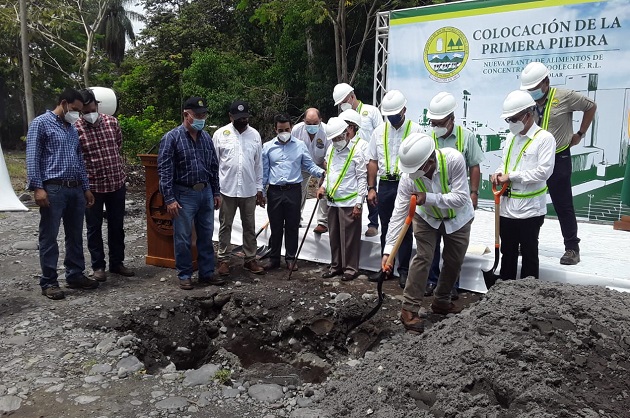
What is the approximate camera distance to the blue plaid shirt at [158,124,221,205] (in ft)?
17.2

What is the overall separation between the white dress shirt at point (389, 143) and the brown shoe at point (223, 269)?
188 centimetres

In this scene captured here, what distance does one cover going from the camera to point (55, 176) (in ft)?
16.0

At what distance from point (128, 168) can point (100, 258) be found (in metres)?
8.04

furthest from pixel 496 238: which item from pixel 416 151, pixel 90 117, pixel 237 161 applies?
pixel 90 117

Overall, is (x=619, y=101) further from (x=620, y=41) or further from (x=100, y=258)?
(x=100, y=258)

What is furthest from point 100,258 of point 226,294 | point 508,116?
point 508,116

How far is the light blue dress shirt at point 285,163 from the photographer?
600 cm

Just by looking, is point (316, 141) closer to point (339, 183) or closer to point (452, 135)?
point (339, 183)

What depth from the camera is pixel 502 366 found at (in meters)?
3.05

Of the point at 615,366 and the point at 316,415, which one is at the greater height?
the point at 615,366

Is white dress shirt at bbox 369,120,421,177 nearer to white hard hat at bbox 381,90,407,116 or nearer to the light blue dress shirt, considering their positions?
white hard hat at bbox 381,90,407,116

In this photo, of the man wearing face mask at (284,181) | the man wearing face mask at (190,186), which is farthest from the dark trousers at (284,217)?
the man wearing face mask at (190,186)

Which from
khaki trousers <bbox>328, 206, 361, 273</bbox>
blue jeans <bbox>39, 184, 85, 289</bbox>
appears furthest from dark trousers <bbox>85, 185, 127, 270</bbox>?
khaki trousers <bbox>328, 206, 361, 273</bbox>

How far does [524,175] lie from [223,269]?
10.3 ft
